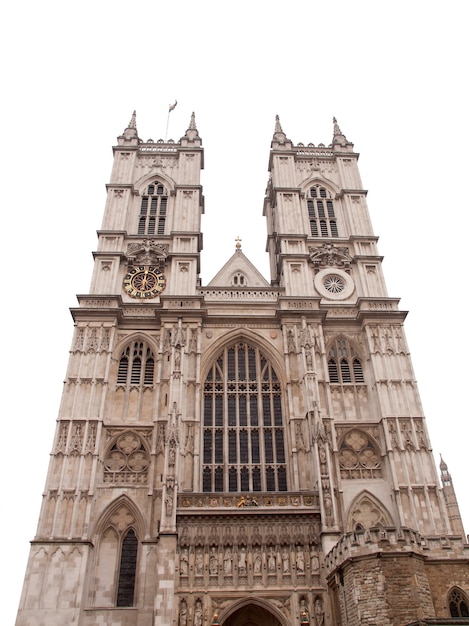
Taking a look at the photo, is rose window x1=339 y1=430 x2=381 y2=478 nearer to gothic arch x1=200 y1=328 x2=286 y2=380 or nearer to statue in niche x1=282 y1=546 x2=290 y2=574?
gothic arch x1=200 y1=328 x2=286 y2=380

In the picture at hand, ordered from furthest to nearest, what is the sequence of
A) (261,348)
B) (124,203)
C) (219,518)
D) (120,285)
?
(124,203)
(120,285)
(261,348)
(219,518)

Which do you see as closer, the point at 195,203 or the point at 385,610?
the point at 385,610

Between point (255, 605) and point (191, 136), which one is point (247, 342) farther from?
point (191, 136)

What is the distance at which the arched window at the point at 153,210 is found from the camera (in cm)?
3188

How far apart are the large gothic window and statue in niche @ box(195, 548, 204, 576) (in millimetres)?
3331

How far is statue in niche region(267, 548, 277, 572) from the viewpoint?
20.0m

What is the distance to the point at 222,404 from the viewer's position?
25.5 meters

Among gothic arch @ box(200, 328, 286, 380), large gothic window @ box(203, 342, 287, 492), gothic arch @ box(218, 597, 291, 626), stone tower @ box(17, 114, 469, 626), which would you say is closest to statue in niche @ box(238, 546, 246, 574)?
stone tower @ box(17, 114, 469, 626)

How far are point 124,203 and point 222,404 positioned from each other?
1354 cm

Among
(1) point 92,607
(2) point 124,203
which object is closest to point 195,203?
(2) point 124,203

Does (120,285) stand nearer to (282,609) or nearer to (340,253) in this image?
(340,253)

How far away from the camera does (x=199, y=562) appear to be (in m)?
20.0

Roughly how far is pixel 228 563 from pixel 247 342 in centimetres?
1057

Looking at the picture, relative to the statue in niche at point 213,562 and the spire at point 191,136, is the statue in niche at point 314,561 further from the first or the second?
the spire at point 191,136
